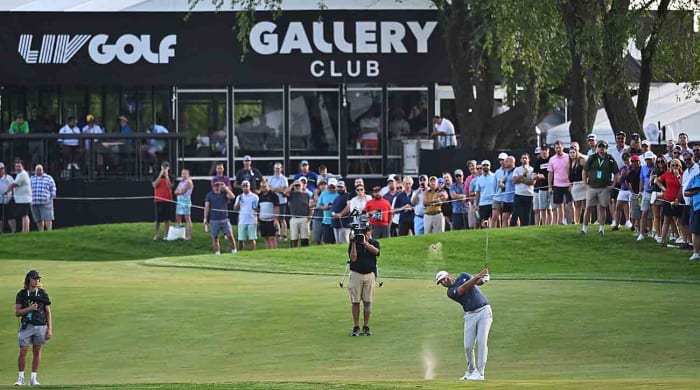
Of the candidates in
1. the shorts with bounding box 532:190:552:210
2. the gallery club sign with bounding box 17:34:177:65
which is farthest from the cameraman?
the gallery club sign with bounding box 17:34:177:65

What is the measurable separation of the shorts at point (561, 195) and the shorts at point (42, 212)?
45.7 ft

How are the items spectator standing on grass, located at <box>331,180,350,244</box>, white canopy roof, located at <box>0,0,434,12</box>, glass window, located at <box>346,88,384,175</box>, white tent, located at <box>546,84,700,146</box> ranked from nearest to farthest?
spectator standing on grass, located at <box>331,180,350,244</box>, white tent, located at <box>546,84,700,146</box>, white canopy roof, located at <box>0,0,434,12</box>, glass window, located at <box>346,88,384,175</box>

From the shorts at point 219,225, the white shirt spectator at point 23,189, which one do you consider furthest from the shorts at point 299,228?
the white shirt spectator at point 23,189

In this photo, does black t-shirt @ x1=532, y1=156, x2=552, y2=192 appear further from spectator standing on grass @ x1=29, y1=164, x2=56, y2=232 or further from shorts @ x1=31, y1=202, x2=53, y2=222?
shorts @ x1=31, y1=202, x2=53, y2=222

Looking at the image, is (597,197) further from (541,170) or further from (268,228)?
(268,228)

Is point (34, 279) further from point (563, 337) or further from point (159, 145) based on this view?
point (159, 145)

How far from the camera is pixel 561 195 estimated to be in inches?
1299

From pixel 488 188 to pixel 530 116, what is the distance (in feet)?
36.9

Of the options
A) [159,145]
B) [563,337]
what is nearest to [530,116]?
[159,145]

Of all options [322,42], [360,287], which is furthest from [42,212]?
[360,287]

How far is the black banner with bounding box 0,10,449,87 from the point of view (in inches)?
1786

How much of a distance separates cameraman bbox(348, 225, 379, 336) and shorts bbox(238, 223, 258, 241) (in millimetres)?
14430

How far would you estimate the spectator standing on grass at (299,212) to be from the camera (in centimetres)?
3578

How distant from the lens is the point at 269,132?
46.3 m
